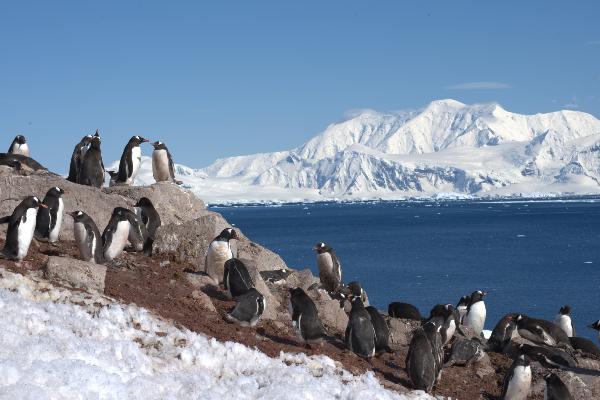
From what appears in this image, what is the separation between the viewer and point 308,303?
16.2 meters

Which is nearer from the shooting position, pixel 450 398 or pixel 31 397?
pixel 31 397

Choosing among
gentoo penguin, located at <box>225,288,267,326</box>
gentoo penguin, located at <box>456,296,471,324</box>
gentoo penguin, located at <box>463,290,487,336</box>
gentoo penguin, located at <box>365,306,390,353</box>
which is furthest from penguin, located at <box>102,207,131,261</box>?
gentoo penguin, located at <box>456,296,471,324</box>

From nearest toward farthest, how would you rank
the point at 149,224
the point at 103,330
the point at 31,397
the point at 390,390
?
1. the point at 31,397
2. the point at 103,330
3. the point at 390,390
4. the point at 149,224

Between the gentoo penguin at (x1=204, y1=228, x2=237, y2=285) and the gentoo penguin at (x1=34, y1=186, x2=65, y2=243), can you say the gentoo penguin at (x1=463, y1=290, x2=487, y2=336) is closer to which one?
the gentoo penguin at (x1=204, y1=228, x2=237, y2=285)

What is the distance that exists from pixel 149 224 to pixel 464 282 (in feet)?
195

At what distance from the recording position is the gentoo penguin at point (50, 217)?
59.0 ft

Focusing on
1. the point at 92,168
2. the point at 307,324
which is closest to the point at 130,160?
the point at 92,168

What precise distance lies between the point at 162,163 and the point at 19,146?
4773 millimetres

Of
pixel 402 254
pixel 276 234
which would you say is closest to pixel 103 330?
pixel 402 254

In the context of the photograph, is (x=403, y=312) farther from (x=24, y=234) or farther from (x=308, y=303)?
(x=24, y=234)

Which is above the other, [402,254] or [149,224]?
[149,224]

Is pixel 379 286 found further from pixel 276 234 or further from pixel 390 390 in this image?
pixel 276 234

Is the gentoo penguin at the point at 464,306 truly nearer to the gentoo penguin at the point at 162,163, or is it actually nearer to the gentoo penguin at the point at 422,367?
the gentoo penguin at the point at 162,163

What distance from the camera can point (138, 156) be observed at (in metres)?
24.1
